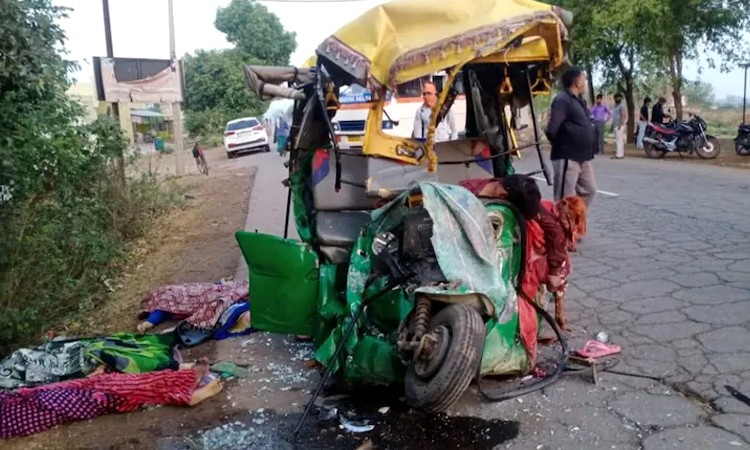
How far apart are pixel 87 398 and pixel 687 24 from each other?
62.3ft

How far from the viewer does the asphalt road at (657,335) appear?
148 inches

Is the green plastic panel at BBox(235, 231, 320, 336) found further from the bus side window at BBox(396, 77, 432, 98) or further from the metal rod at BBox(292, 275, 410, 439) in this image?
the bus side window at BBox(396, 77, 432, 98)

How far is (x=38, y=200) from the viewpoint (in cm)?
688

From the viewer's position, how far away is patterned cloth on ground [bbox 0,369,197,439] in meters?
4.20

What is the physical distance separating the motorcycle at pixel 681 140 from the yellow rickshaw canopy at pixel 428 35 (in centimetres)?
1451

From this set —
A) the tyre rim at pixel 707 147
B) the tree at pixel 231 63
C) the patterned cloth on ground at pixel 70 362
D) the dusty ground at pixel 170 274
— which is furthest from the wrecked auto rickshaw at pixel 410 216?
the tree at pixel 231 63

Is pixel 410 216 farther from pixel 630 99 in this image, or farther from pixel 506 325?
pixel 630 99

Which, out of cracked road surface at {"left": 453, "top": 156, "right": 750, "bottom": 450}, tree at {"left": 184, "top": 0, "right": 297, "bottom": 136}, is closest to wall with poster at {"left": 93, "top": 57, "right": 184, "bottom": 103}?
cracked road surface at {"left": 453, "top": 156, "right": 750, "bottom": 450}

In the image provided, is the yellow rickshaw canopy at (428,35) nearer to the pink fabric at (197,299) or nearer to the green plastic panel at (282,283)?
the green plastic panel at (282,283)

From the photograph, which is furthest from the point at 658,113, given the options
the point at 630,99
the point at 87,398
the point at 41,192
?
the point at 87,398

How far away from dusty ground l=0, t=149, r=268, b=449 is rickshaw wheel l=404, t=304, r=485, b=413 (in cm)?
137

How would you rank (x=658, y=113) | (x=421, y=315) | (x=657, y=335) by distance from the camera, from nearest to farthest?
(x=421, y=315) < (x=657, y=335) < (x=658, y=113)

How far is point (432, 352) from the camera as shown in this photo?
11.9ft

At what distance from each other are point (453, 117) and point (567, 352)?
11.1 ft
